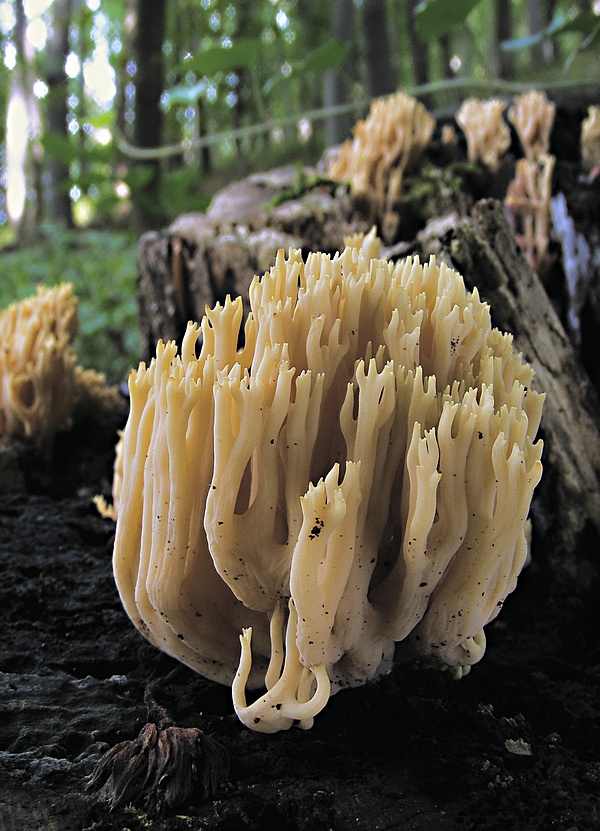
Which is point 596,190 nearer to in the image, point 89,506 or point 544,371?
point 544,371

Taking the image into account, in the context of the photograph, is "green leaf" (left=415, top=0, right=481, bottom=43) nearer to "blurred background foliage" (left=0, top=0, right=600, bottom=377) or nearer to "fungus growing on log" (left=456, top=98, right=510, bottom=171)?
"blurred background foliage" (left=0, top=0, right=600, bottom=377)

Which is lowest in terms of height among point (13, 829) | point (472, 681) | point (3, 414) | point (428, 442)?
point (472, 681)

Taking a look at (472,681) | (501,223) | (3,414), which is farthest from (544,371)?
(3,414)

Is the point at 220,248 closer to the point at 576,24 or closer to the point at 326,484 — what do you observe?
the point at 326,484

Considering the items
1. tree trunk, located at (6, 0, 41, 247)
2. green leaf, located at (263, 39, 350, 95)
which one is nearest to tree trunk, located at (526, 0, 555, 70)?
tree trunk, located at (6, 0, 41, 247)

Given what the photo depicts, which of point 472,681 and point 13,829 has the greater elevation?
point 13,829

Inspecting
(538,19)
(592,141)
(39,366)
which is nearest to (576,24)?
(592,141)
